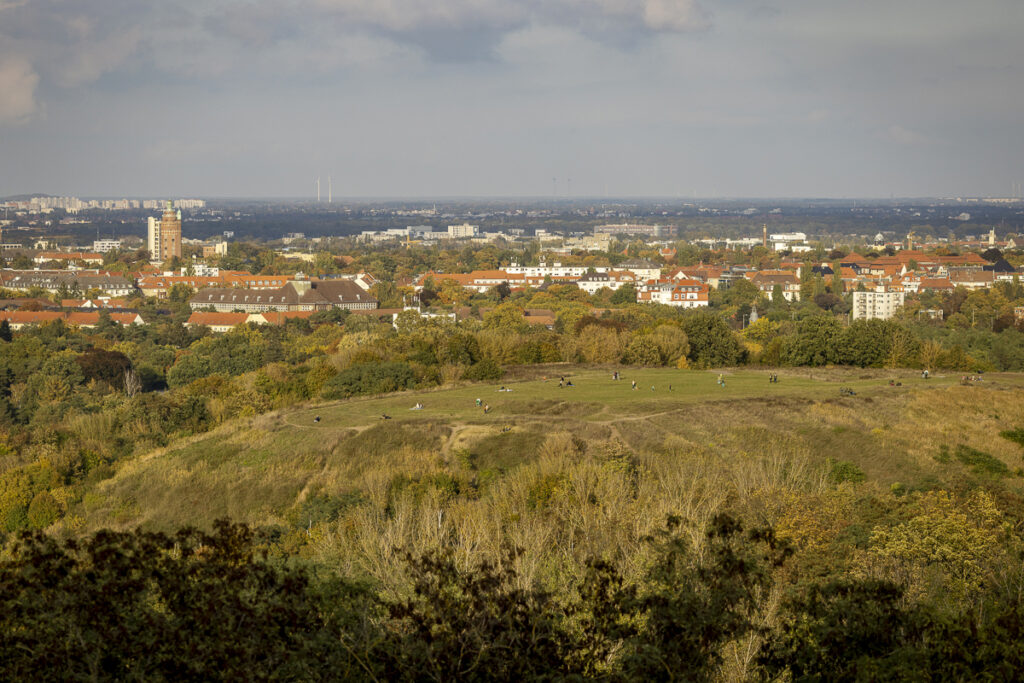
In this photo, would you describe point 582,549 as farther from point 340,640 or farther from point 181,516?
point 181,516

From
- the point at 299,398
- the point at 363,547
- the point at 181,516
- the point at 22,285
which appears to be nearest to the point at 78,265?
the point at 22,285

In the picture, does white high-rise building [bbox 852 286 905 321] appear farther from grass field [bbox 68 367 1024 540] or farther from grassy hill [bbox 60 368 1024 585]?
grass field [bbox 68 367 1024 540]

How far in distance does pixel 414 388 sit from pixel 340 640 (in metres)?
32.3

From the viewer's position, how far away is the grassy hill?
807 inches

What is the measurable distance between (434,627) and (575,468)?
14.5 metres

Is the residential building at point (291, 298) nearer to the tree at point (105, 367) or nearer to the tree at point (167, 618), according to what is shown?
the tree at point (105, 367)

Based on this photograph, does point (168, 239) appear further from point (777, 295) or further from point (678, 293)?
point (777, 295)

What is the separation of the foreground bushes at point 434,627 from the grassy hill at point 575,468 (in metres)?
3.11

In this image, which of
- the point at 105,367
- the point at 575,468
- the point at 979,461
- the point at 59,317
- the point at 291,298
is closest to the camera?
the point at 575,468

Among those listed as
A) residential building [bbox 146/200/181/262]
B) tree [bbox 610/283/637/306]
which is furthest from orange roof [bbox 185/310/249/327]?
residential building [bbox 146/200/181/262]

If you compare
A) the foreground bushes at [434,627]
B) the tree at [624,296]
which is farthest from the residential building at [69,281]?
the foreground bushes at [434,627]

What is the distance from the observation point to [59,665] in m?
10.8

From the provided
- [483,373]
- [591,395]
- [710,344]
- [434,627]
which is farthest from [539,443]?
[710,344]

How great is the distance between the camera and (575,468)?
26.8 meters
